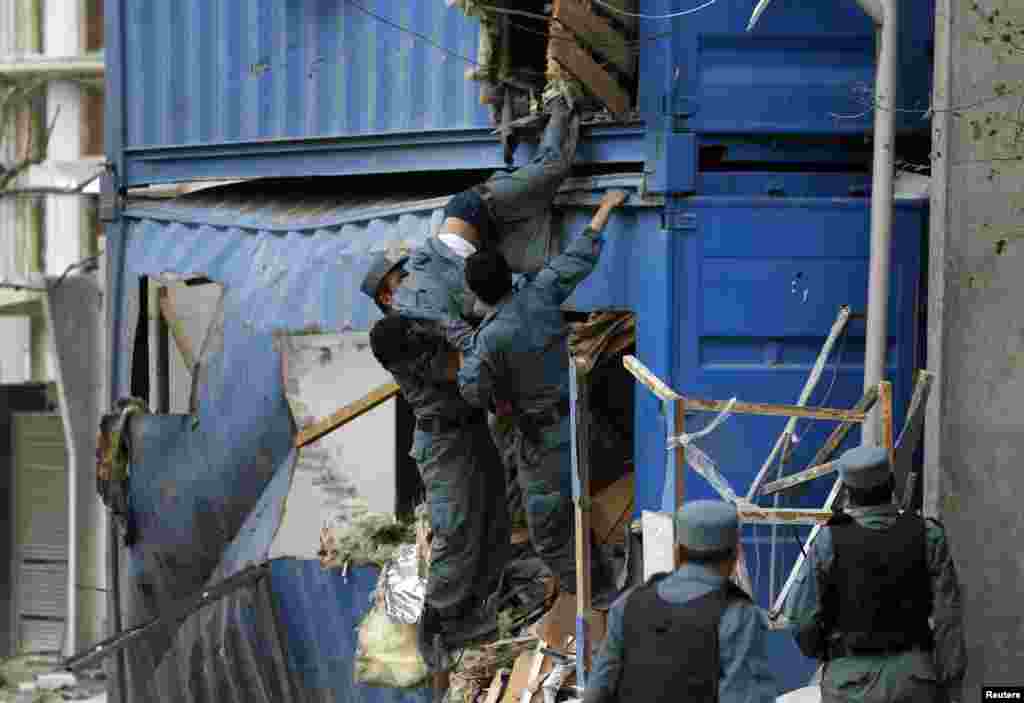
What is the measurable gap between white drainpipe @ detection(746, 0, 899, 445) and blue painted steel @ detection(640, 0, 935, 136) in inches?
10.3

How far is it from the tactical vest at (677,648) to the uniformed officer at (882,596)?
865 mm

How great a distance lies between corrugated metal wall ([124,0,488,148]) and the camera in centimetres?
1038

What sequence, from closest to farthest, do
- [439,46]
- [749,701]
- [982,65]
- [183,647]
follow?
[749,701]
[982,65]
[439,46]
[183,647]

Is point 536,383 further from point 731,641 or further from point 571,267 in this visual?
point 731,641

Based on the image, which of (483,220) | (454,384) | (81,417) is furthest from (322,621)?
(81,417)

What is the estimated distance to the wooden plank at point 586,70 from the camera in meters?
8.99

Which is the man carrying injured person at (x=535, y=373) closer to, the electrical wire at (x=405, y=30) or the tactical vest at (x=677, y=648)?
the electrical wire at (x=405, y=30)

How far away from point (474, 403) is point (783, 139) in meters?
1.81

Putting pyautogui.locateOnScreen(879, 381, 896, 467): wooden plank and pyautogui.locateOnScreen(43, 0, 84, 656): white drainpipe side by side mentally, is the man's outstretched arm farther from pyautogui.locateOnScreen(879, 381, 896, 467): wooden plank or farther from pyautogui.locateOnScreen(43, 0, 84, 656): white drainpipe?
pyautogui.locateOnScreen(43, 0, 84, 656): white drainpipe

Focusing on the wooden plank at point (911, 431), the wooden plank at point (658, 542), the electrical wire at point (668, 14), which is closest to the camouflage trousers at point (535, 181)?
the electrical wire at point (668, 14)

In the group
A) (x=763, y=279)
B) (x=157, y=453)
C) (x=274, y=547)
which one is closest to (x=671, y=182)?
(x=763, y=279)

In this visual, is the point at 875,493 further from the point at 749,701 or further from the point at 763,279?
the point at 763,279

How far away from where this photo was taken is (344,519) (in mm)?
10953

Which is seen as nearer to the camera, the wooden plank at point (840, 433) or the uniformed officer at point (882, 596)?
the uniformed officer at point (882, 596)
